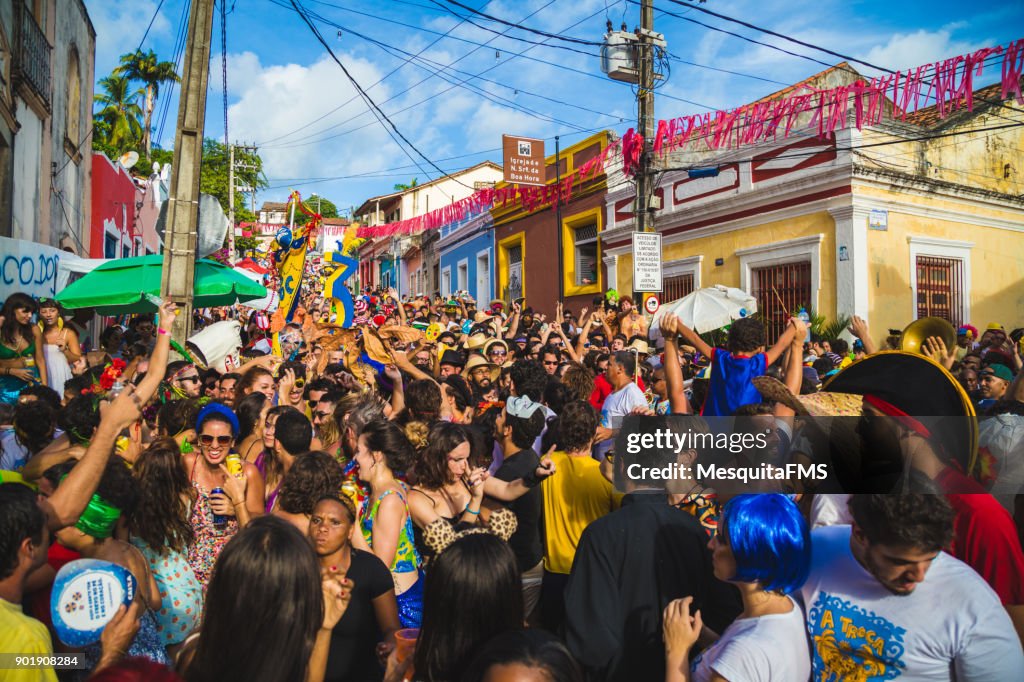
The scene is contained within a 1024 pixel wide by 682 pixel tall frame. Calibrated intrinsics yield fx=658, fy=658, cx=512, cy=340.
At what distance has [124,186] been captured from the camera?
17.7 m

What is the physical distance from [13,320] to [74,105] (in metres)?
9.79

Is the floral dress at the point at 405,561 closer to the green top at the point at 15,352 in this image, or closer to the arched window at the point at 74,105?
the green top at the point at 15,352

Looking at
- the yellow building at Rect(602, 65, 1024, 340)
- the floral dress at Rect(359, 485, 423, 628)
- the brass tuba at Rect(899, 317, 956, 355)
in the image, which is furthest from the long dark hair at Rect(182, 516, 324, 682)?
the yellow building at Rect(602, 65, 1024, 340)

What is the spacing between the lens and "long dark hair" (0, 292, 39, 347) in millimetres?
Answer: 5965

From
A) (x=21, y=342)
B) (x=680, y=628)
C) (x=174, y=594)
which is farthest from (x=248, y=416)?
(x=680, y=628)

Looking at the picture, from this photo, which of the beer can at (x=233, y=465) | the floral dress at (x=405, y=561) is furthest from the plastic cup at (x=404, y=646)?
the beer can at (x=233, y=465)

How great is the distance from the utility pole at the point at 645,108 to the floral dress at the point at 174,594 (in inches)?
375

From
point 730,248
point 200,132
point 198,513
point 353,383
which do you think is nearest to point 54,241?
point 200,132

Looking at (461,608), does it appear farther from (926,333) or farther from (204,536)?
(926,333)

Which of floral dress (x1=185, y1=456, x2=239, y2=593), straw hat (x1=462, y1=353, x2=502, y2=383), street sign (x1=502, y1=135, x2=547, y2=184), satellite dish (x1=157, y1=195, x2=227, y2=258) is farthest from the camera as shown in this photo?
street sign (x1=502, y1=135, x2=547, y2=184)

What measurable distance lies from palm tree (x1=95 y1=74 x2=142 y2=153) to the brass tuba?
122ft

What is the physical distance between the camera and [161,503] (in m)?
2.98

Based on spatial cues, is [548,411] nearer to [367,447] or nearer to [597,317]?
[367,447]

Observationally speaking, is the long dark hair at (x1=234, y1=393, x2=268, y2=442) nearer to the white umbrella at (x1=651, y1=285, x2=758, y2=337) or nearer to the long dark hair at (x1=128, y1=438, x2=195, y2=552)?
the long dark hair at (x1=128, y1=438, x2=195, y2=552)
